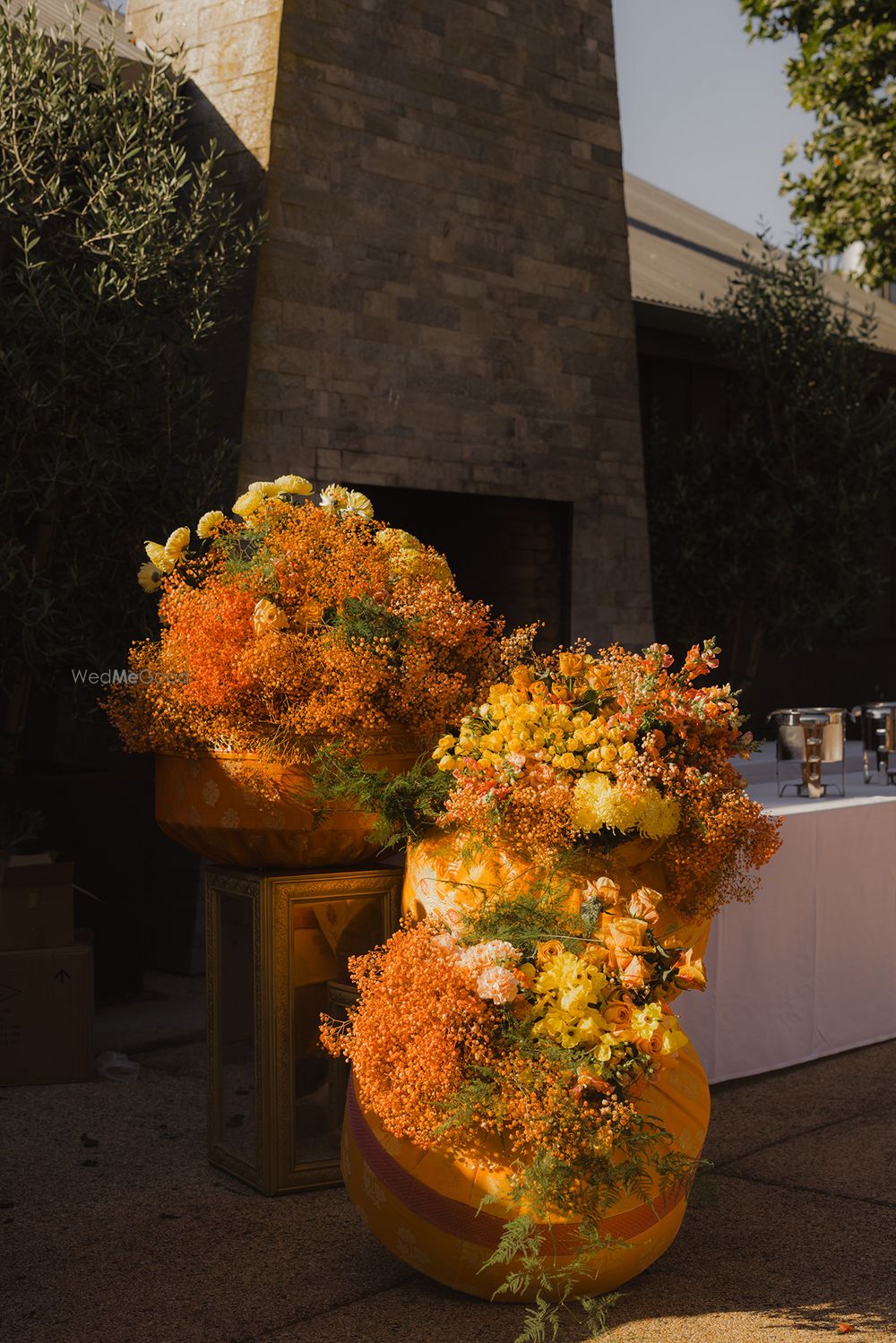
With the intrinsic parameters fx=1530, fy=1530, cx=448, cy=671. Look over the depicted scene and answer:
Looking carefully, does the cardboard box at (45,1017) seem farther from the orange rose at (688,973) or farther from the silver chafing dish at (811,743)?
the orange rose at (688,973)

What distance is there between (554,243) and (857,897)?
4367 mm

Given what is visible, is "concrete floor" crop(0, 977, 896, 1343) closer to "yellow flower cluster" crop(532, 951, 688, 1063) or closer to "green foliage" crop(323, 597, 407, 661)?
"yellow flower cluster" crop(532, 951, 688, 1063)

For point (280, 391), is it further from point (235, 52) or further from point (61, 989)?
point (61, 989)

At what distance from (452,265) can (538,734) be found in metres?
4.94

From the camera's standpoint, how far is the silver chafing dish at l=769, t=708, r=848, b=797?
18.4 ft

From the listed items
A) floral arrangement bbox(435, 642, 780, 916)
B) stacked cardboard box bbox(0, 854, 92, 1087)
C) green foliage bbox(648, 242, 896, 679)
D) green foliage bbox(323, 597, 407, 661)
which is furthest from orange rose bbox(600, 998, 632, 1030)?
green foliage bbox(648, 242, 896, 679)

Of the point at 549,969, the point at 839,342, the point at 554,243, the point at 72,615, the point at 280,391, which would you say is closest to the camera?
the point at 549,969

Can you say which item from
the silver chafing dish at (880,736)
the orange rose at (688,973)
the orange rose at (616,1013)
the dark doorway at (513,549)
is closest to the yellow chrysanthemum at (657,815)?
the orange rose at (688,973)

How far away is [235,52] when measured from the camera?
7316mm

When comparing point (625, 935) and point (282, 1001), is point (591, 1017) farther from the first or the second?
point (282, 1001)

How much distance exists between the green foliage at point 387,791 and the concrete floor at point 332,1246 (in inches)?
41.5

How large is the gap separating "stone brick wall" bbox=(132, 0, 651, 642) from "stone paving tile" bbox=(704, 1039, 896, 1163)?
3614mm

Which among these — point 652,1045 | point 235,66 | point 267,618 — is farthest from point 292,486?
point 235,66

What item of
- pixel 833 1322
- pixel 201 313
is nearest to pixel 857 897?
pixel 833 1322
